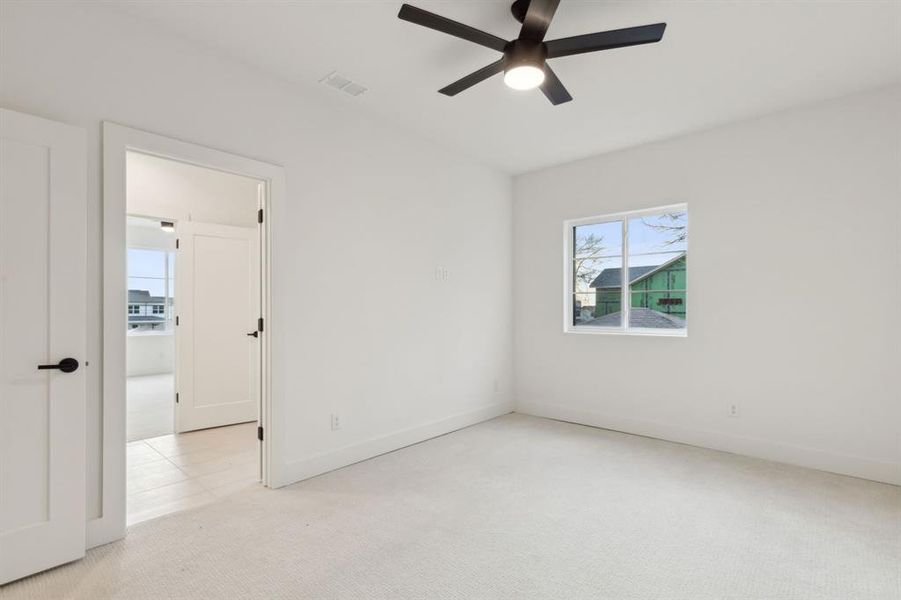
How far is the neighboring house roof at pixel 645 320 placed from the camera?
4.22 meters

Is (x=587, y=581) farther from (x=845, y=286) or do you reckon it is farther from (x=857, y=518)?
(x=845, y=286)

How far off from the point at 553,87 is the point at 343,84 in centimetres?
155

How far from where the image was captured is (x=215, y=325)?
15.0 feet

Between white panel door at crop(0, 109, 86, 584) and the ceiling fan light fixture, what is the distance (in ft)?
7.41

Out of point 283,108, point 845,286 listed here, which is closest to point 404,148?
point 283,108

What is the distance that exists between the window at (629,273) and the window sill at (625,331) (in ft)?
0.03

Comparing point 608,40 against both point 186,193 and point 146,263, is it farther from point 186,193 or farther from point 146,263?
point 146,263

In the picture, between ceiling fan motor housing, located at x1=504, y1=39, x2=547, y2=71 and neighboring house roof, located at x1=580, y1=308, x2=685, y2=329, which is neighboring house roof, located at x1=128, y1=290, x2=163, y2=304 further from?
ceiling fan motor housing, located at x1=504, y1=39, x2=547, y2=71

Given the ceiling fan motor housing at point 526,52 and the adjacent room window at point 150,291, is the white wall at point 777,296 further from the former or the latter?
the adjacent room window at point 150,291

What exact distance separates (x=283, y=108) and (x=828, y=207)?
4.25 metres

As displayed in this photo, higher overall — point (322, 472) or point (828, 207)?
point (828, 207)

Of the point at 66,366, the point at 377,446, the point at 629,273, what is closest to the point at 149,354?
the point at 377,446

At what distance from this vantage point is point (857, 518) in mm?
2584

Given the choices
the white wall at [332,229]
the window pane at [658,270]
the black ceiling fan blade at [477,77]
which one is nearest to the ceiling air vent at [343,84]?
the white wall at [332,229]
